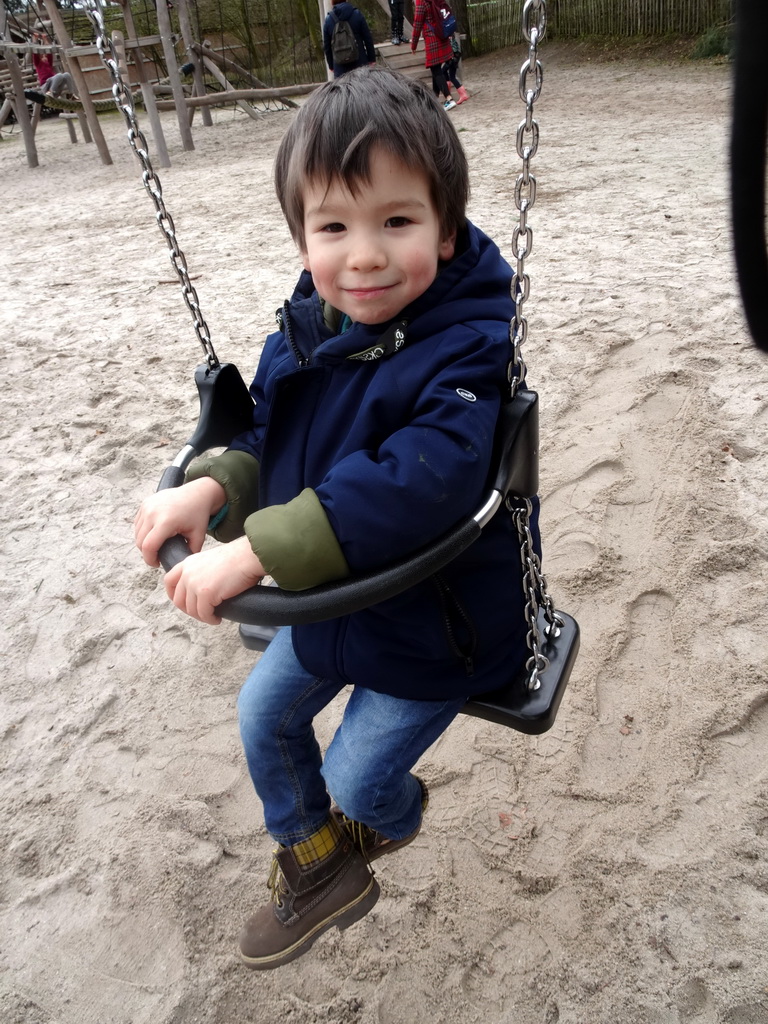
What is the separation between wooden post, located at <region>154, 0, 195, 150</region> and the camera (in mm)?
6746

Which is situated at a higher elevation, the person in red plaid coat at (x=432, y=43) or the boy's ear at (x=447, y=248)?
the person in red plaid coat at (x=432, y=43)

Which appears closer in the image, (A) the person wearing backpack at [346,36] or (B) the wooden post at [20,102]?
(A) the person wearing backpack at [346,36]

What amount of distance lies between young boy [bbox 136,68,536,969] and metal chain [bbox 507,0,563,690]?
0.10ft

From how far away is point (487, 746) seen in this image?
62.9 inches

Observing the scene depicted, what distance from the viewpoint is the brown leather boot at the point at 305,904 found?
1.17 metres

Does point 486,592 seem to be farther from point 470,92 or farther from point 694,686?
point 470,92

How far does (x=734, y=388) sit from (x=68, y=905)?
222cm

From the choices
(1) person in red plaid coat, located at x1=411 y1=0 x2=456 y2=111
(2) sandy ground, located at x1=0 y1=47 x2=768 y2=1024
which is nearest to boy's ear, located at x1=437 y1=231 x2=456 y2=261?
(2) sandy ground, located at x1=0 y1=47 x2=768 y2=1024

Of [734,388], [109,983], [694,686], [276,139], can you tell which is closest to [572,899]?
[694,686]

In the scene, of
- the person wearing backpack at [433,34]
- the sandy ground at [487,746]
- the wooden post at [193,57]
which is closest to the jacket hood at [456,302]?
the sandy ground at [487,746]

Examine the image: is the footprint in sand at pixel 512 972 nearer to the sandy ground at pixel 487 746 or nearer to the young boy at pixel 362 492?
the sandy ground at pixel 487 746

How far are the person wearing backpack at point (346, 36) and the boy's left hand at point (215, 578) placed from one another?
283 inches

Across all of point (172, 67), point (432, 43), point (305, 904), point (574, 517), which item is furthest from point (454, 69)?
point (305, 904)

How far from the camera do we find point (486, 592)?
3.37ft
